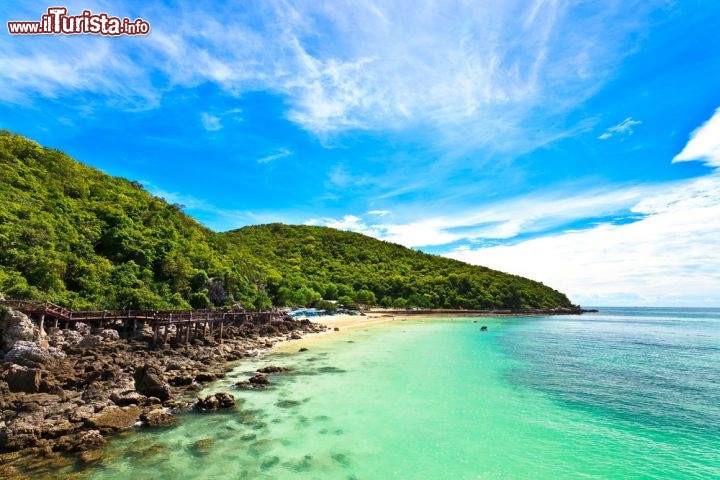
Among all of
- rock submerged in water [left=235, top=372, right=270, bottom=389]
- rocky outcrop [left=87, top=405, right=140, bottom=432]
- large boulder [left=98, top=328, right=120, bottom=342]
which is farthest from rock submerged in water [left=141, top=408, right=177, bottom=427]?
large boulder [left=98, top=328, right=120, bottom=342]

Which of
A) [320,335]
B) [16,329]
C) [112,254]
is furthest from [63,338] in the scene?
[320,335]

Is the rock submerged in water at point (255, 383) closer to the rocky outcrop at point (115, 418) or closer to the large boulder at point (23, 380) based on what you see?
the rocky outcrop at point (115, 418)

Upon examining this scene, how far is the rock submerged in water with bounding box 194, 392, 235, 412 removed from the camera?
55.4 feet

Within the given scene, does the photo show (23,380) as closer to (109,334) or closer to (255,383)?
(255,383)

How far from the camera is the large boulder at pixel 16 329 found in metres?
19.8

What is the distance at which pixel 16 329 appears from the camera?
1997 centimetres

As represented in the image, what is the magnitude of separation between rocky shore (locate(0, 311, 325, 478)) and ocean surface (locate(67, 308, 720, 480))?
1126 millimetres

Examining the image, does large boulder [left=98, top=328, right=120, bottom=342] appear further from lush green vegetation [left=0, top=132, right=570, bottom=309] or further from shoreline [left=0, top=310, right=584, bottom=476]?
lush green vegetation [left=0, top=132, right=570, bottom=309]

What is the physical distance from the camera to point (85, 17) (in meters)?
21.0

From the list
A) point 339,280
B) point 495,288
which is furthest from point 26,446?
point 495,288

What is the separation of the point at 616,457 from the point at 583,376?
14.9m

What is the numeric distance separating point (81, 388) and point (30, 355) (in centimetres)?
385

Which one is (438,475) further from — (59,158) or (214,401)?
(59,158)

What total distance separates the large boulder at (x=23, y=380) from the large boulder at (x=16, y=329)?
176 inches
